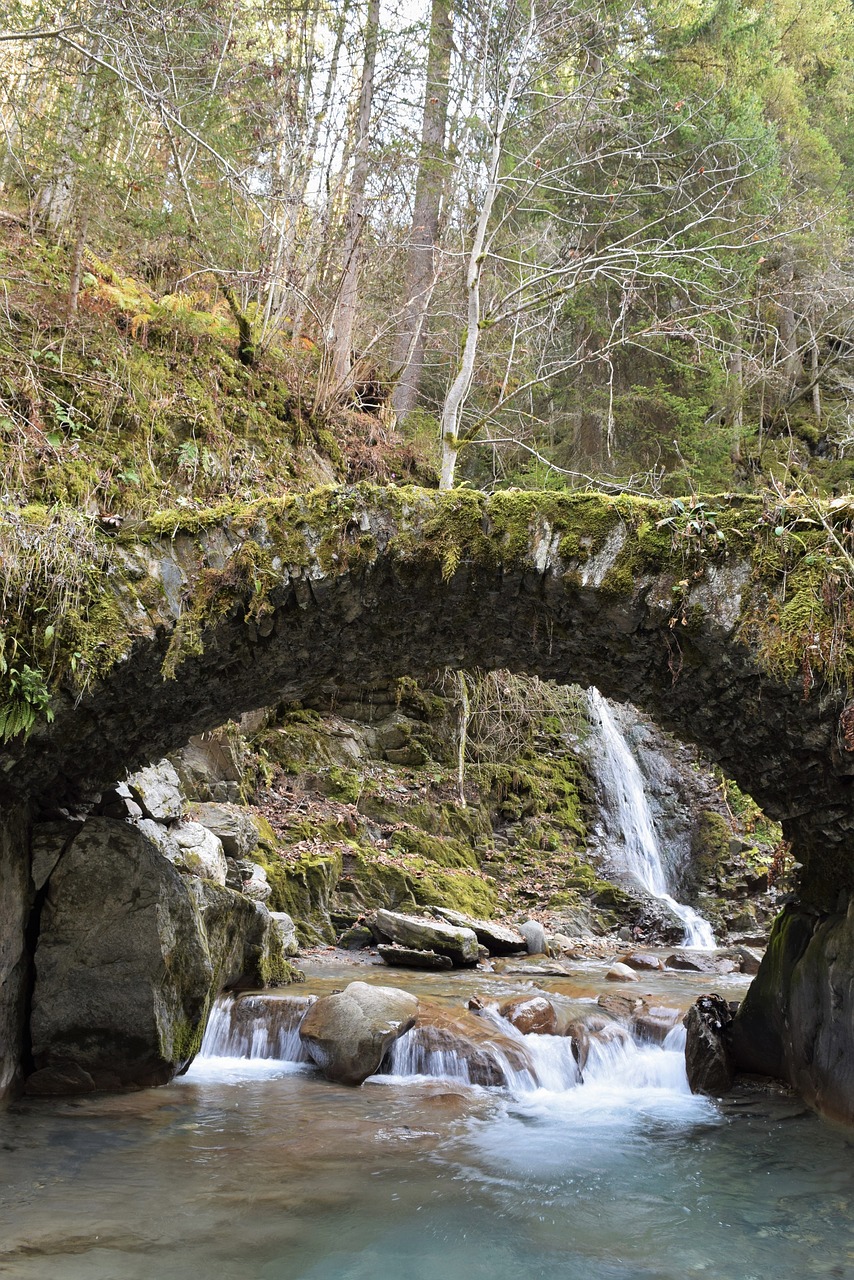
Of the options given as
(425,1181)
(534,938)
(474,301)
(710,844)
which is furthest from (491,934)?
(474,301)

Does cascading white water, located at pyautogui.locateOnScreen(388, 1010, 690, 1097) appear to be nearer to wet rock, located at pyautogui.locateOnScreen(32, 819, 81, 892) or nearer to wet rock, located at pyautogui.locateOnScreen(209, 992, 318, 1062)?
wet rock, located at pyautogui.locateOnScreen(209, 992, 318, 1062)

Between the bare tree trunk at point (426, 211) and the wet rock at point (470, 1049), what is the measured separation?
400 inches

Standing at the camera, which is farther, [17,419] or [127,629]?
[17,419]

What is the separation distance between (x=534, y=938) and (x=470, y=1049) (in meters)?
4.36

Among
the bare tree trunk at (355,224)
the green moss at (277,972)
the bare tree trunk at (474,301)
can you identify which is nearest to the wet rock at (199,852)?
the green moss at (277,972)

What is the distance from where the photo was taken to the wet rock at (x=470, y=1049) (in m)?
6.73

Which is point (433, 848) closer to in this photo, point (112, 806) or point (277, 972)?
point (277, 972)

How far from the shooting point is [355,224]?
40.8 feet

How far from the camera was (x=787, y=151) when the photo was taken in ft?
62.7

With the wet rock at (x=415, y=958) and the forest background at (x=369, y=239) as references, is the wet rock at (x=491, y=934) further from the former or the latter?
the forest background at (x=369, y=239)

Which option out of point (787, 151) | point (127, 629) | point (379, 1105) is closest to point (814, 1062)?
point (379, 1105)

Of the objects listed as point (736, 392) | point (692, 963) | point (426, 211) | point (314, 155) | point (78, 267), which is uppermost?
point (426, 211)

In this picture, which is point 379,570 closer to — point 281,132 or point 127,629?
point 127,629

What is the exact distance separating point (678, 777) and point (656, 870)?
7.35 ft
